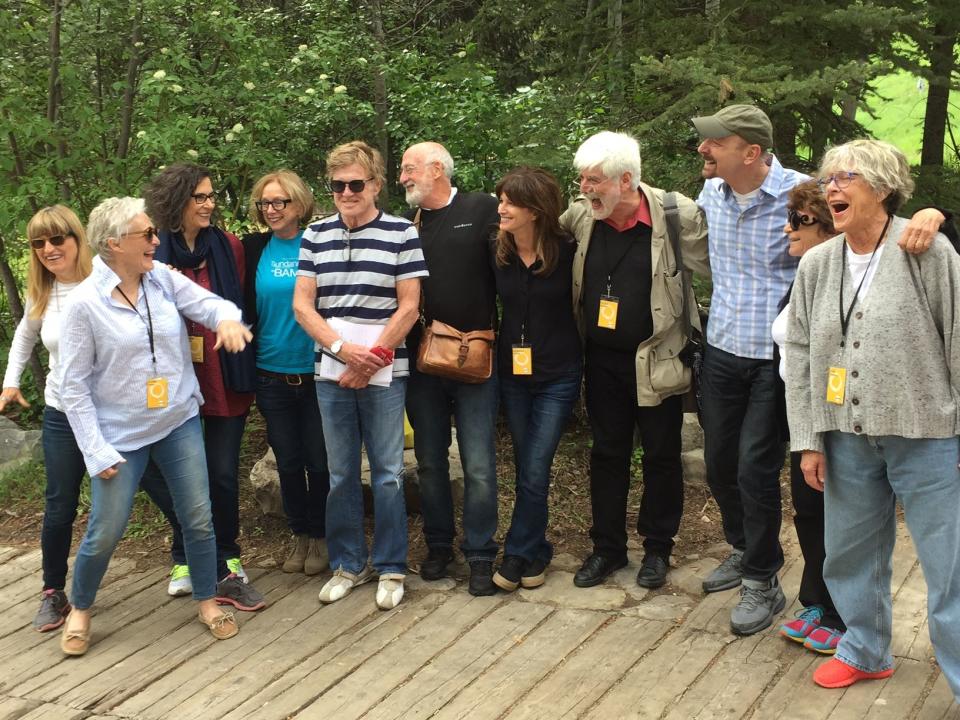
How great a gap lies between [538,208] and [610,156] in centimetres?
38

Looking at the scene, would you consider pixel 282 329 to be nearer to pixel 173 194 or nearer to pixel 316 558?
pixel 173 194

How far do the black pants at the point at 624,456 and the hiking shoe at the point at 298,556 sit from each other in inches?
57.3

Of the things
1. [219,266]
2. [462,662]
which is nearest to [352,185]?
[219,266]

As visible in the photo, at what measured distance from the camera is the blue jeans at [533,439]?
15.8ft

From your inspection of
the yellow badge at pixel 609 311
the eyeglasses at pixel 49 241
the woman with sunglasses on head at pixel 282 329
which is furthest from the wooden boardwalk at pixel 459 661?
the eyeglasses at pixel 49 241

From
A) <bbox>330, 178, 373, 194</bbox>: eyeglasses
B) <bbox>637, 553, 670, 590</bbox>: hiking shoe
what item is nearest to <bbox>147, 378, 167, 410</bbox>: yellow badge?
<bbox>330, 178, 373, 194</bbox>: eyeglasses

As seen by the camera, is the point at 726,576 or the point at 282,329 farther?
the point at 282,329

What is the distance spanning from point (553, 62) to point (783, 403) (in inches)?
200

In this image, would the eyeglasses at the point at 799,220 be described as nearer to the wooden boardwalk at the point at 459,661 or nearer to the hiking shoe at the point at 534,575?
the wooden boardwalk at the point at 459,661

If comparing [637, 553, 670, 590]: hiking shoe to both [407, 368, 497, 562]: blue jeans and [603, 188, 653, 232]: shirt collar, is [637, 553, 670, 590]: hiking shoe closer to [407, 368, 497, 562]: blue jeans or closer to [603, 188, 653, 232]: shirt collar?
[407, 368, 497, 562]: blue jeans

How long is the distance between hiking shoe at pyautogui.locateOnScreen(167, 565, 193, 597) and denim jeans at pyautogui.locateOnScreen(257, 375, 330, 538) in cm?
56

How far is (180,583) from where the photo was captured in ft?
16.9

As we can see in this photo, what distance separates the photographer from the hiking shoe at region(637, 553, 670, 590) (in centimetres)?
491

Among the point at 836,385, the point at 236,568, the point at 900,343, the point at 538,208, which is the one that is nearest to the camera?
the point at 900,343
